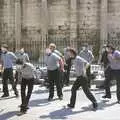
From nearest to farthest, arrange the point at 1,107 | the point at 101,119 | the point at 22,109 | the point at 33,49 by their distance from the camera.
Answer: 1. the point at 101,119
2. the point at 22,109
3. the point at 1,107
4. the point at 33,49

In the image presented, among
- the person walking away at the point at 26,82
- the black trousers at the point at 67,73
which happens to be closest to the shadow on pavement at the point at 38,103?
the person walking away at the point at 26,82

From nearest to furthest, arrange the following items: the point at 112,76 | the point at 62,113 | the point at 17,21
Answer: the point at 62,113 < the point at 112,76 < the point at 17,21

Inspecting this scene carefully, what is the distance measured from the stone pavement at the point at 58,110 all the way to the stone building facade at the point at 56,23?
12.7 metres

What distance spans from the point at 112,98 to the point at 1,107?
3.55 metres

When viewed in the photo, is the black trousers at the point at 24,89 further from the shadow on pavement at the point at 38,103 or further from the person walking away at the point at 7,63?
the person walking away at the point at 7,63

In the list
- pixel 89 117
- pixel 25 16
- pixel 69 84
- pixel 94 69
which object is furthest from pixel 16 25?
pixel 89 117

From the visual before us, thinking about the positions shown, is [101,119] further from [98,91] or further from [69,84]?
[69,84]

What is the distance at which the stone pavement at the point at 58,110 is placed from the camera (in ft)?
41.9

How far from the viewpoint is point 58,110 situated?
1368 cm

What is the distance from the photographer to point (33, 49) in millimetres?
28797

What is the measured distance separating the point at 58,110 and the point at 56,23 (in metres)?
16.2

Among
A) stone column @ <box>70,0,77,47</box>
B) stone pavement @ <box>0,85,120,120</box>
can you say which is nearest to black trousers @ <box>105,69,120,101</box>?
stone pavement @ <box>0,85,120,120</box>

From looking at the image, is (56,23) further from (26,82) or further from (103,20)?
(26,82)

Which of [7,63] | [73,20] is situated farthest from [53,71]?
[73,20]
